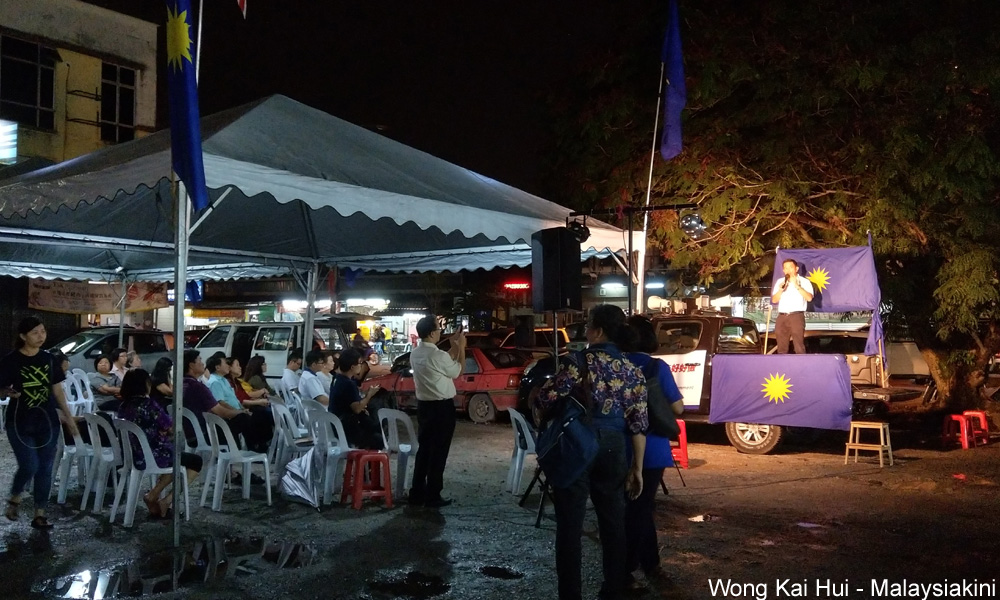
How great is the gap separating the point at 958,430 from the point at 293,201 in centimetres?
962

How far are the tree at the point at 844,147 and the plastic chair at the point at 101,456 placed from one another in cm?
985

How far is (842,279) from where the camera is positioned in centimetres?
1062

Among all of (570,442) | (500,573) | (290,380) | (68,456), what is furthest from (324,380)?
(570,442)

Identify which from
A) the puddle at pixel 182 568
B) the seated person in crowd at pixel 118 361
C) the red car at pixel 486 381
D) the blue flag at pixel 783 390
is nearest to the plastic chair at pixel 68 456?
the puddle at pixel 182 568

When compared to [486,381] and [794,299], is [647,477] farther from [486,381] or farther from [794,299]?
[486,381]

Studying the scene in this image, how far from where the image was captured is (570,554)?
14.1 feet

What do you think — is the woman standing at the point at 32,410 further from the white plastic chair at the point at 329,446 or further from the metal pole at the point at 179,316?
the white plastic chair at the point at 329,446

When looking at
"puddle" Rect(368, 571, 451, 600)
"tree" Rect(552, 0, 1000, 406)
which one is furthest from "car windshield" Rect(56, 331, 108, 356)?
"puddle" Rect(368, 571, 451, 600)

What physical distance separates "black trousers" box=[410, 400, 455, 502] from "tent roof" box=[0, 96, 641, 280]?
1.76 metres

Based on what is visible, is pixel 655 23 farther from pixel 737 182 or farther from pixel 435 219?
pixel 435 219

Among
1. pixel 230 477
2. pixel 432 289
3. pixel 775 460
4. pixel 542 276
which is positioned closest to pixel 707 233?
pixel 775 460

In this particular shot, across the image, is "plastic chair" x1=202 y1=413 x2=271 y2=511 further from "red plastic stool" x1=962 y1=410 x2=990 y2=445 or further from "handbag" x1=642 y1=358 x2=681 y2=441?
"red plastic stool" x1=962 y1=410 x2=990 y2=445

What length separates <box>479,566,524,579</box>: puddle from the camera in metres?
5.33

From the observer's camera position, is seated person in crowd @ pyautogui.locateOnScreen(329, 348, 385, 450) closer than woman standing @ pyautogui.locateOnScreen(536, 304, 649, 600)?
No
